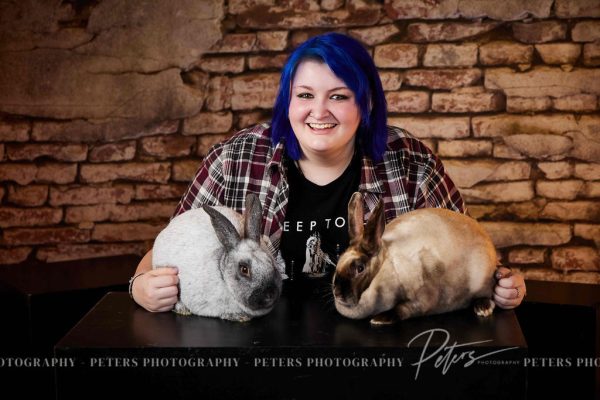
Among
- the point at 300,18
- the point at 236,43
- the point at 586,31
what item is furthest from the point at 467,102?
the point at 236,43

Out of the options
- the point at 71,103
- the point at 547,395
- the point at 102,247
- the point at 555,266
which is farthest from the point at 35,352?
the point at 555,266

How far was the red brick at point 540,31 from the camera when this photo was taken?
2.54m

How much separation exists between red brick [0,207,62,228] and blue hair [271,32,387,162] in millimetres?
1347

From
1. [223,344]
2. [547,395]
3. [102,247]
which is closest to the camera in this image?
[223,344]

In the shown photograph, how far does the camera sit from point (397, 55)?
2625mm

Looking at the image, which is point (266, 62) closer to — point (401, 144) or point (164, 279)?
point (401, 144)

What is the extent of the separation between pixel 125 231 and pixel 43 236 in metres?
0.35

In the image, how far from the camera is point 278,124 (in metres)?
1.87

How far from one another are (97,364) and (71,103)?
1775mm

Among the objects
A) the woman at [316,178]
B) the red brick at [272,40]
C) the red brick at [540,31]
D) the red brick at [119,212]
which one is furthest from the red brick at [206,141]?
the red brick at [540,31]

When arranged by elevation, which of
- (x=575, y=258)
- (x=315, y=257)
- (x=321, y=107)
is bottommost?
(x=575, y=258)

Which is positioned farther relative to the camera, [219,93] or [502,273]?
[219,93]

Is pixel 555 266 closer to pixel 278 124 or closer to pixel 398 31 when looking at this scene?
pixel 398 31

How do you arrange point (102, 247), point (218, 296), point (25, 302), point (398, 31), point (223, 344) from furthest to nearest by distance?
point (102, 247) < point (398, 31) < point (25, 302) < point (218, 296) < point (223, 344)
